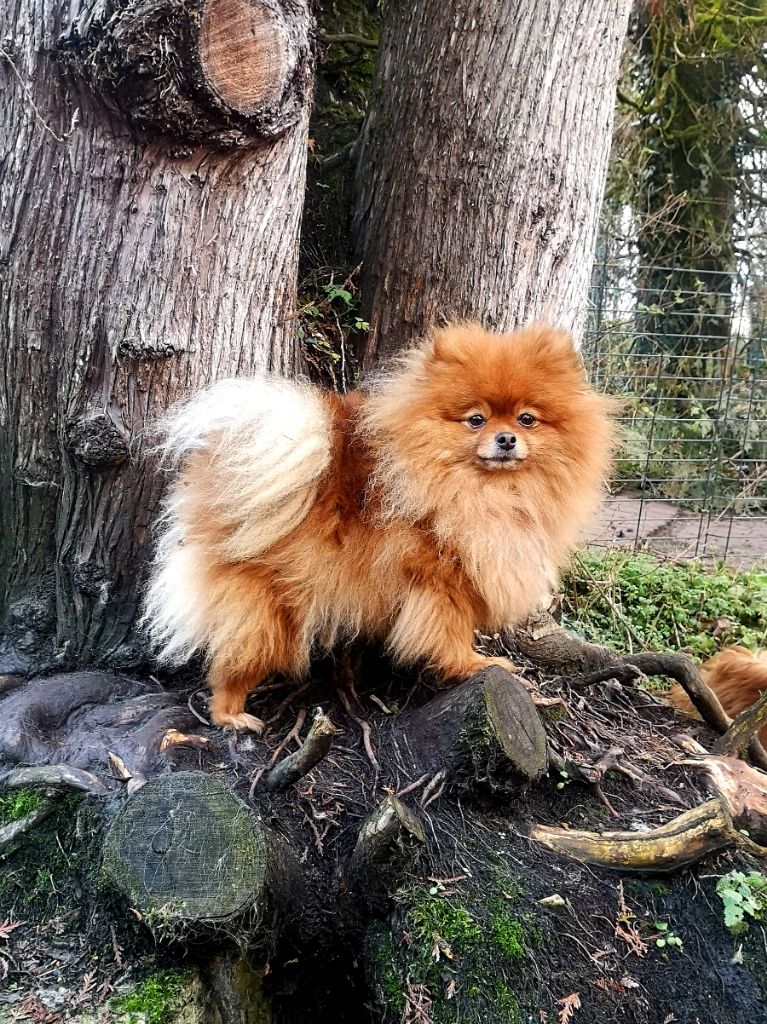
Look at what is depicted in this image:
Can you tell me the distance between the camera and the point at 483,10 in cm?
331

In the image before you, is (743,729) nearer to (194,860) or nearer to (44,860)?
(194,860)

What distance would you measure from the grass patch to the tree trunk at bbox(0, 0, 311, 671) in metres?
3.06

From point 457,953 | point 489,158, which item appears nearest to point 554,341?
point 489,158

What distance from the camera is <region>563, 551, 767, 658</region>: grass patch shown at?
5.40 m

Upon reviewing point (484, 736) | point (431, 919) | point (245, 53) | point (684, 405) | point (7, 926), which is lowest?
point (7, 926)

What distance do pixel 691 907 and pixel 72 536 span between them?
2650mm

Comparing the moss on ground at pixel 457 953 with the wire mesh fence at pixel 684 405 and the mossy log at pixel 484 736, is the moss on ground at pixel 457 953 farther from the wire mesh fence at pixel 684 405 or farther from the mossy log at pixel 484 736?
the wire mesh fence at pixel 684 405

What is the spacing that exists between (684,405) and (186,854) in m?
9.05

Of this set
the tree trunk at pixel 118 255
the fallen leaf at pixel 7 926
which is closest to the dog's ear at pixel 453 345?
the tree trunk at pixel 118 255

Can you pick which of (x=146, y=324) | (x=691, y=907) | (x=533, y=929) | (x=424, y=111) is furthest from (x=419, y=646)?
(x=424, y=111)

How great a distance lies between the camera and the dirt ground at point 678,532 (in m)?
6.89

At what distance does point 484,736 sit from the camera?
2.50 meters

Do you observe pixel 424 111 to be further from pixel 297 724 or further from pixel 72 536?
pixel 297 724

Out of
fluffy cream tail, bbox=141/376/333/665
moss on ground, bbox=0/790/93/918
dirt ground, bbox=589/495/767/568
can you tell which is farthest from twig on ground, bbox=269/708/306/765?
dirt ground, bbox=589/495/767/568
